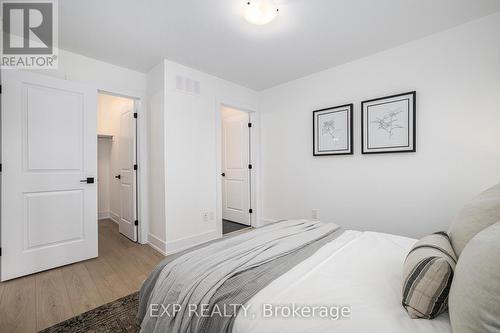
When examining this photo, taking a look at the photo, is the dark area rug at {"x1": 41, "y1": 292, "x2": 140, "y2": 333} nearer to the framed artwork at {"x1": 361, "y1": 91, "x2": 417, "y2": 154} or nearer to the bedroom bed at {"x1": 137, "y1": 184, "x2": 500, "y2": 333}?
the bedroom bed at {"x1": 137, "y1": 184, "x2": 500, "y2": 333}

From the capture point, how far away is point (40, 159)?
2295mm

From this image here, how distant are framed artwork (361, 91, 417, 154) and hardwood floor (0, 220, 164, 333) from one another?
311 centimetres

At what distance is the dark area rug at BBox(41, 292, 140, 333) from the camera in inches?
58.2

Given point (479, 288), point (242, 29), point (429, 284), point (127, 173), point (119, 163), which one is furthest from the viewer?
point (119, 163)

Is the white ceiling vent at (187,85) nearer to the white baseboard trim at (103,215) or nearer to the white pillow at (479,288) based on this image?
the white pillow at (479,288)

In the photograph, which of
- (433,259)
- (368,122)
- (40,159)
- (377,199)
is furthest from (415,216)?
(40,159)

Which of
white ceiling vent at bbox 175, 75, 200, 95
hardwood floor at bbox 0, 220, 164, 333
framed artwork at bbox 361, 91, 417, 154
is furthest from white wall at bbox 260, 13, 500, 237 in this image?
hardwood floor at bbox 0, 220, 164, 333

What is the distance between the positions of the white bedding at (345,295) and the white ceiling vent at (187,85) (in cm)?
267

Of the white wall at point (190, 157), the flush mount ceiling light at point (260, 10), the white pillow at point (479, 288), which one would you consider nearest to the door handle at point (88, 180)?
the white wall at point (190, 157)

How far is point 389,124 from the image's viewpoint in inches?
102

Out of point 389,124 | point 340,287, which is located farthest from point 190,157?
point 389,124

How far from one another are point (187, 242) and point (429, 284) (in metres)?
2.76

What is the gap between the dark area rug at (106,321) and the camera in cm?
148

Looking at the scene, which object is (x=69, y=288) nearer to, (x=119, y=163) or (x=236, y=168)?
(x=119, y=163)
